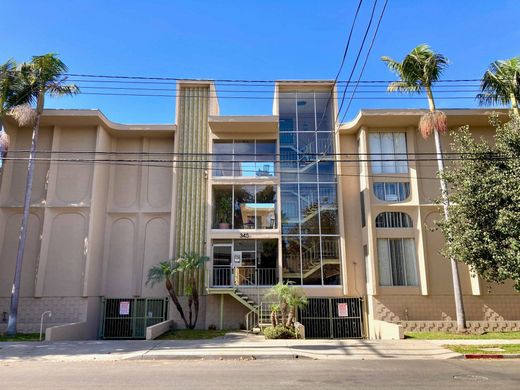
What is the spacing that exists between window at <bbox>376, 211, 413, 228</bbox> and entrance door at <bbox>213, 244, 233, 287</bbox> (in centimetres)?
818

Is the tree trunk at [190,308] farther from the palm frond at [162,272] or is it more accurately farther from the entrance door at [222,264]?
the palm frond at [162,272]

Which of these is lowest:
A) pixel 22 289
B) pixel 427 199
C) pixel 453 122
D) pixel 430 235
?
pixel 22 289

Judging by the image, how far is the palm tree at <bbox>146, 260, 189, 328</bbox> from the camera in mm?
20047

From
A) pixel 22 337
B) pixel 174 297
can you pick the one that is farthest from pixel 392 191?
pixel 22 337

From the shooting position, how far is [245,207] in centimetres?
2270

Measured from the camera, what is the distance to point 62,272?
20.9 metres

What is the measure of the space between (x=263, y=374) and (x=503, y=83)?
56.4 ft

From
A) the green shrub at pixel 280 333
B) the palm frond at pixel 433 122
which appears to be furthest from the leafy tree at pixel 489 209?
the green shrub at pixel 280 333

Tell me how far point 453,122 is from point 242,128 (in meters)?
11.7

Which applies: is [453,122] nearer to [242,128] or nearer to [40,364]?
[242,128]

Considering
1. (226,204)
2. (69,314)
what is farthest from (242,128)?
(69,314)

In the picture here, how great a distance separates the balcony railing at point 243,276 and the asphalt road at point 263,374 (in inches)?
381

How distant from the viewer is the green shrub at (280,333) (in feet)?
54.0

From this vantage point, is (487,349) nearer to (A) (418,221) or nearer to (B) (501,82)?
(A) (418,221)
